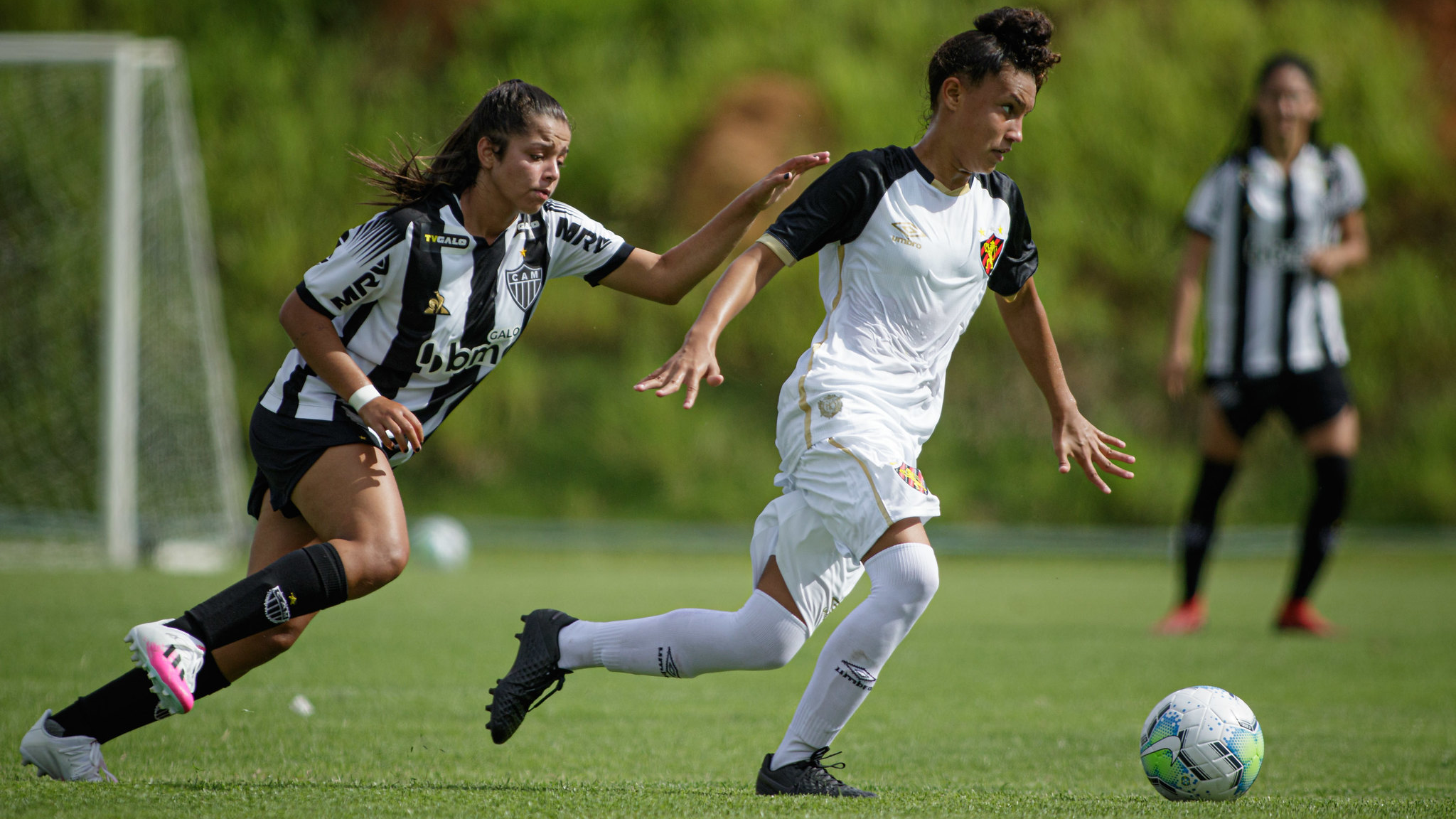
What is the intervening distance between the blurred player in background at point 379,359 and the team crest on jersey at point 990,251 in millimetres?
420

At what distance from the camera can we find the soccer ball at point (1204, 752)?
2941mm

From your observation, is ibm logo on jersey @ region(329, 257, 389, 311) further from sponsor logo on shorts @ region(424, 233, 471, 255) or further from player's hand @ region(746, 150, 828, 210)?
player's hand @ region(746, 150, 828, 210)

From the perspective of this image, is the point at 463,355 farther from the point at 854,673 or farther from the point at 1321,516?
the point at 1321,516

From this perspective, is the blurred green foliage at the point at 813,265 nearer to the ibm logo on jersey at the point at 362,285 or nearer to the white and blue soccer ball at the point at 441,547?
the white and blue soccer ball at the point at 441,547

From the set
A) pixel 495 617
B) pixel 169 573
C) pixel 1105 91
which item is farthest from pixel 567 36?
pixel 495 617

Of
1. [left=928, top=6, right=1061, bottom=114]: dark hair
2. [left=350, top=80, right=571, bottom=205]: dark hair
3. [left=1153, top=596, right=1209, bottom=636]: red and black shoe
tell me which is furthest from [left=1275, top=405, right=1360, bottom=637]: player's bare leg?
[left=350, top=80, right=571, bottom=205]: dark hair

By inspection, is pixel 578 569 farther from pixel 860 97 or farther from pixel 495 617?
pixel 860 97

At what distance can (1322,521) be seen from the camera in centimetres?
634

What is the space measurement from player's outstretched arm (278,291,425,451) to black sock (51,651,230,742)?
649mm

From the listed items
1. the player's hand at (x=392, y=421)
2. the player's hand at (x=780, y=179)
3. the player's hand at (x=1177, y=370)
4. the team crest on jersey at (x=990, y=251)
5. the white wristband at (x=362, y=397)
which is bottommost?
the player's hand at (x=1177, y=370)

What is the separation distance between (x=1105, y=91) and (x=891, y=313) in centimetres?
1162

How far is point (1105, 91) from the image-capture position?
45.0ft

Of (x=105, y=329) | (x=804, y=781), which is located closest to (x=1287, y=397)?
(x=804, y=781)

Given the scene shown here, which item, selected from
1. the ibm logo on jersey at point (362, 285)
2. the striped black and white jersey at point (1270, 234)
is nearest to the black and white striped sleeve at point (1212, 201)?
the striped black and white jersey at point (1270, 234)
